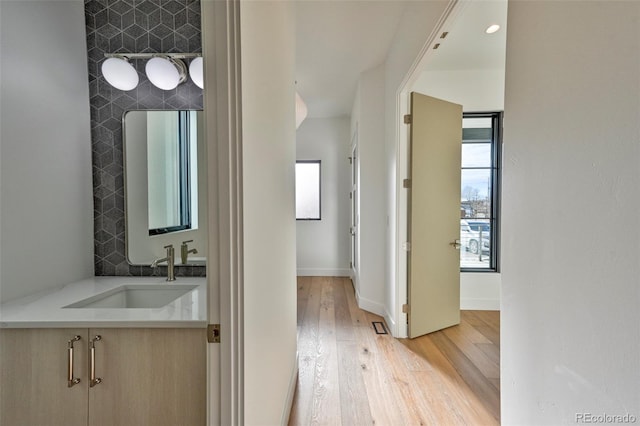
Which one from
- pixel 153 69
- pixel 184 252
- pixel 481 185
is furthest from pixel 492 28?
pixel 184 252

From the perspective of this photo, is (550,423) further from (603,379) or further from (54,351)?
(54,351)

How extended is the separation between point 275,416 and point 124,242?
1407 mm

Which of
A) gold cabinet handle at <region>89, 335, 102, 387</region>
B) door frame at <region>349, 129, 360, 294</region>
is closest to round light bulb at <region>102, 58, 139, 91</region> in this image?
gold cabinet handle at <region>89, 335, 102, 387</region>

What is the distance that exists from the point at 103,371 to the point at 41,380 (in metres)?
0.25

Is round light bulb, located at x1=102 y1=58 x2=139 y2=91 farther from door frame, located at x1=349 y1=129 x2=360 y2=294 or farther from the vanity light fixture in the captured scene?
door frame, located at x1=349 y1=129 x2=360 y2=294

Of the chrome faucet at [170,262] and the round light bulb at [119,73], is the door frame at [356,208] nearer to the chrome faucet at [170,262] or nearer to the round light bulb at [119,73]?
the chrome faucet at [170,262]

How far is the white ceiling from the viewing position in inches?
85.2

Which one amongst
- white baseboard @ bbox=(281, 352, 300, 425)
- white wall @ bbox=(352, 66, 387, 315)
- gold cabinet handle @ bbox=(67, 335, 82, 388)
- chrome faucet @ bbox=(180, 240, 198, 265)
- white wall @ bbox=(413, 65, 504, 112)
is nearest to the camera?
gold cabinet handle @ bbox=(67, 335, 82, 388)

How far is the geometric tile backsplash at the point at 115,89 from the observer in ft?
5.52

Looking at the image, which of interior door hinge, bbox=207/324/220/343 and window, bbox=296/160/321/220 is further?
window, bbox=296/160/321/220

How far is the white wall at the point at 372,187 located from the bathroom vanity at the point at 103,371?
2.41m

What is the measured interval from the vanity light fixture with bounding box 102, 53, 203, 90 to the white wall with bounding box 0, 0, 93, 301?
0.22m

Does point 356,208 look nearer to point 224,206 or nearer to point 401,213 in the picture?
point 401,213

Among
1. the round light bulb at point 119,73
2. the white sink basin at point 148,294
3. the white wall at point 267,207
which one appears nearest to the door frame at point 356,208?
the white wall at point 267,207
